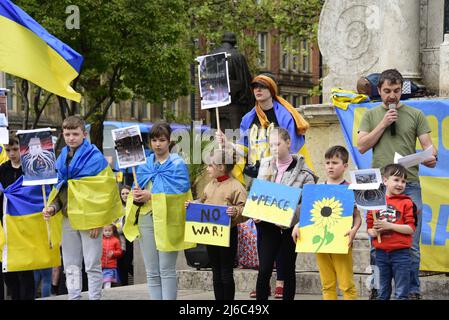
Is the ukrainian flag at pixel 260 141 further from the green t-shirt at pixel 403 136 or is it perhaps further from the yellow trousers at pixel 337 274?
the yellow trousers at pixel 337 274

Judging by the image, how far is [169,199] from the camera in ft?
37.8

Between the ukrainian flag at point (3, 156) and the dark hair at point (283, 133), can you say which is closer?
the dark hair at point (283, 133)

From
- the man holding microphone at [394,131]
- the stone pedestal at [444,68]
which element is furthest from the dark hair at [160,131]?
the stone pedestal at [444,68]

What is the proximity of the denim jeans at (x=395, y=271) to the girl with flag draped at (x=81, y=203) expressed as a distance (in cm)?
304

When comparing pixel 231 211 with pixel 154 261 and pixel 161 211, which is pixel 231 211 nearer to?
pixel 161 211

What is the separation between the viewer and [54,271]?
16.3m

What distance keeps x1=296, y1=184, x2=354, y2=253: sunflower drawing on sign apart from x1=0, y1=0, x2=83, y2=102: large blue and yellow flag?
2.90 meters

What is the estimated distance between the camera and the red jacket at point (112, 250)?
17.4m

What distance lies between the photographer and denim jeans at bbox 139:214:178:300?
11.5 metres

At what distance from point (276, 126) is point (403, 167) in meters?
1.94

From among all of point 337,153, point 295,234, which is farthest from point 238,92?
point 295,234
